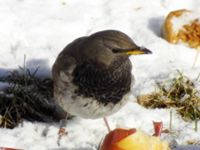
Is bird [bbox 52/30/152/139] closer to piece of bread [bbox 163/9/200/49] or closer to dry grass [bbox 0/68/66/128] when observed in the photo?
dry grass [bbox 0/68/66/128]

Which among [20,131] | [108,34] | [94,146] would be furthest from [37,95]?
[108,34]

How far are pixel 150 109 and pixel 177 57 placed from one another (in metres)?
0.86

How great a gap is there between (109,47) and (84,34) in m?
1.73

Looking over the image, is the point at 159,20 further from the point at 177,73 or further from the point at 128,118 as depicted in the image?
the point at 128,118

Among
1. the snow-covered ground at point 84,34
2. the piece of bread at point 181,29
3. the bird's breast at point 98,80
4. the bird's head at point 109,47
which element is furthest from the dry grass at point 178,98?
the bird's head at point 109,47

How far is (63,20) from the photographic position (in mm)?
6578

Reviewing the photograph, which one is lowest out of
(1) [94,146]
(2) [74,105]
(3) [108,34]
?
(1) [94,146]

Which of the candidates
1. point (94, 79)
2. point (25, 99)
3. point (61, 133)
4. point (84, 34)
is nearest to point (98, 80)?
point (94, 79)

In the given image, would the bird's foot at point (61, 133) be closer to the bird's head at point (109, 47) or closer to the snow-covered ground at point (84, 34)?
the snow-covered ground at point (84, 34)

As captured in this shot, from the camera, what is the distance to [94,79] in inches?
193

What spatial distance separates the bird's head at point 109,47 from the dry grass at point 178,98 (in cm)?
93

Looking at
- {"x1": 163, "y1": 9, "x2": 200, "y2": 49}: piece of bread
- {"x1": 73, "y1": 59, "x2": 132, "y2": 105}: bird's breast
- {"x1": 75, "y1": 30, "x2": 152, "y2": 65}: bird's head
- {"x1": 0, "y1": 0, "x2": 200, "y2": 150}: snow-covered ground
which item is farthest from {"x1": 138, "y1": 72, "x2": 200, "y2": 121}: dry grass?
{"x1": 75, "y1": 30, "x2": 152, "y2": 65}: bird's head

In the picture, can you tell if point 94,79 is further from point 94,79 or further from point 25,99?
point 25,99

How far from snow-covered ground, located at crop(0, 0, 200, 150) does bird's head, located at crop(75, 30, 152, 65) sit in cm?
74
